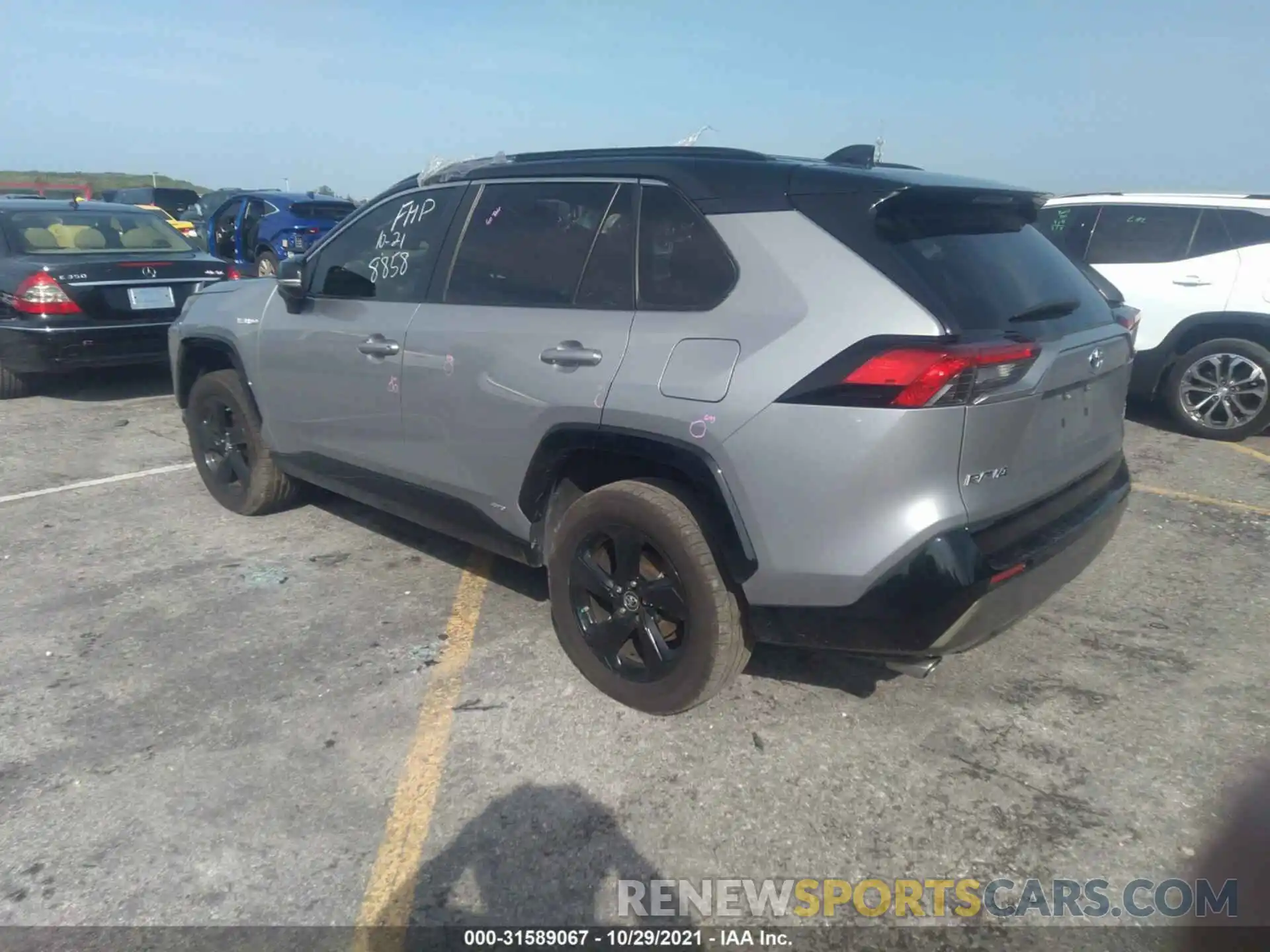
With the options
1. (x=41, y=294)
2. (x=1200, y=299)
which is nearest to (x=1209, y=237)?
(x=1200, y=299)

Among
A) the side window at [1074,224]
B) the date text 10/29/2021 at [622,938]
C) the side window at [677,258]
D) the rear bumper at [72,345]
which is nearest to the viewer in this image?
the date text 10/29/2021 at [622,938]

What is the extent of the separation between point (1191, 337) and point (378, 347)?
615 centimetres

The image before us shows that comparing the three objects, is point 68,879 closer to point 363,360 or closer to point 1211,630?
point 363,360

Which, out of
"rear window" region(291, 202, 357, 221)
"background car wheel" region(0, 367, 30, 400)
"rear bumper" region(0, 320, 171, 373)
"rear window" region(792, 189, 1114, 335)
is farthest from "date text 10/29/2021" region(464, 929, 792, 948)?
"rear window" region(291, 202, 357, 221)

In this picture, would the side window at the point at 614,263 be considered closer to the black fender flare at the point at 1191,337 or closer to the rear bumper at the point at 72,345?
the black fender flare at the point at 1191,337

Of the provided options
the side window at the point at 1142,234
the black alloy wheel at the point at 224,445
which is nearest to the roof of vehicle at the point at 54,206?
the black alloy wheel at the point at 224,445

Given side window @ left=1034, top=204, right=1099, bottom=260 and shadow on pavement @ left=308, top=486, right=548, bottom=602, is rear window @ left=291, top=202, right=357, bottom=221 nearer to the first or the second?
shadow on pavement @ left=308, top=486, right=548, bottom=602

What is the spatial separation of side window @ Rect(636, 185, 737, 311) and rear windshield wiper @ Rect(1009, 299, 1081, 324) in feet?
2.78

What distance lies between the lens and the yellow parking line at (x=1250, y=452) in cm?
660

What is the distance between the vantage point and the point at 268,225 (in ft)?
48.8

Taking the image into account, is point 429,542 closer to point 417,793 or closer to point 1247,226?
point 417,793

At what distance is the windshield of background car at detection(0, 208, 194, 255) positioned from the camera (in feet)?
25.1

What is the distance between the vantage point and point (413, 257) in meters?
3.92

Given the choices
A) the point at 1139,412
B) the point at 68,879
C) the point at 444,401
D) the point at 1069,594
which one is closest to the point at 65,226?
the point at 444,401
